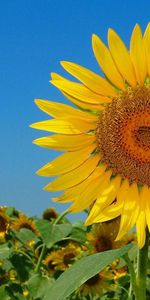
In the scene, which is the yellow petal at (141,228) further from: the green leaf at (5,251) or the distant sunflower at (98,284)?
the distant sunflower at (98,284)

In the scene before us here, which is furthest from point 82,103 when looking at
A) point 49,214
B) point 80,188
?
point 49,214

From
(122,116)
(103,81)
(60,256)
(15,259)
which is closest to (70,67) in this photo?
(103,81)

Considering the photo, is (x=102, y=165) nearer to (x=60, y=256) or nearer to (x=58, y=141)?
(x=58, y=141)

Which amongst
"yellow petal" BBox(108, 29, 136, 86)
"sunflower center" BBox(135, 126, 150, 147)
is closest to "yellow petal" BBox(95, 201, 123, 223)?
"sunflower center" BBox(135, 126, 150, 147)

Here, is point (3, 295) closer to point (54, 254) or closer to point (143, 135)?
point (54, 254)

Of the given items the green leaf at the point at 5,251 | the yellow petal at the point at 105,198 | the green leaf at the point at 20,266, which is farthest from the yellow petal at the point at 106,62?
the green leaf at the point at 20,266

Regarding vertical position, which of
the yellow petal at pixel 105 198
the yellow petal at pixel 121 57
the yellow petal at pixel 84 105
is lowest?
the yellow petal at pixel 105 198

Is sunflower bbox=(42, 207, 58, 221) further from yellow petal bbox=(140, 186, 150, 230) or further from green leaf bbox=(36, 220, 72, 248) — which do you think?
yellow petal bbox=(140, 186, 150, 230)
